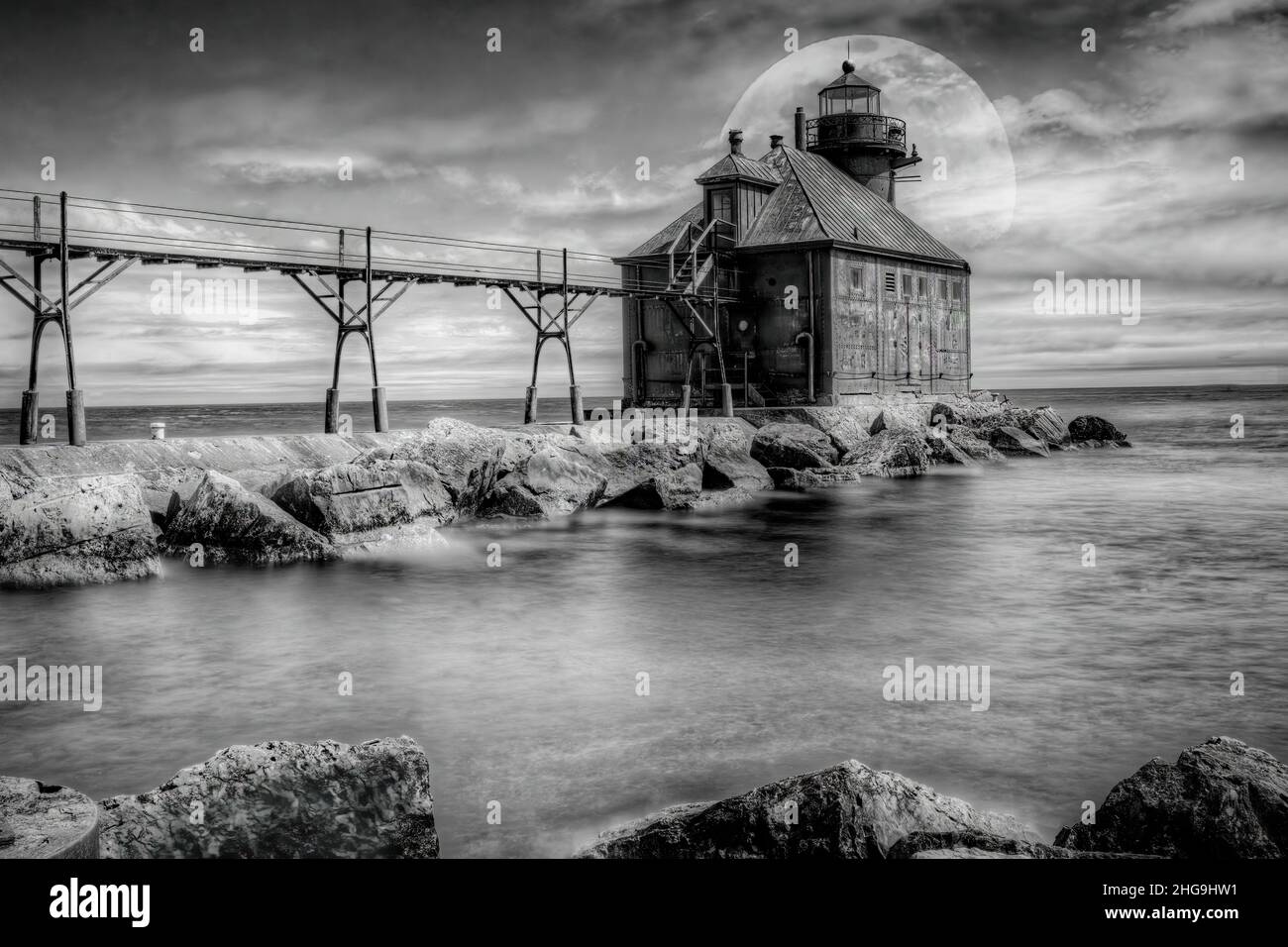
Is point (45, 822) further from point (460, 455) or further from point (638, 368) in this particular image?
point (638, 368)

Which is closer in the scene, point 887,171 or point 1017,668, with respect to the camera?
point 1017,668

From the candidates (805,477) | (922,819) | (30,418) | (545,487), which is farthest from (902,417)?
(922,819)

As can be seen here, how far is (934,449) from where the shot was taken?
29734 mm

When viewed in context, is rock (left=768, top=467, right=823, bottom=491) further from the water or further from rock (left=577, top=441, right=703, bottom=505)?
the water

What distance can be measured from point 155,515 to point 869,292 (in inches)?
923

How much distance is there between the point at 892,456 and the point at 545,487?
41.7 feet

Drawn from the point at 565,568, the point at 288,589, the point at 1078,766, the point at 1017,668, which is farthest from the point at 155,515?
the point at 1078,766

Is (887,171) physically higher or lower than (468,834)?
higher

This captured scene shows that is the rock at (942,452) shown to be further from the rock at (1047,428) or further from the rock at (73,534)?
the rock at (73,534)

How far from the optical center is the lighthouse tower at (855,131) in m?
36.8

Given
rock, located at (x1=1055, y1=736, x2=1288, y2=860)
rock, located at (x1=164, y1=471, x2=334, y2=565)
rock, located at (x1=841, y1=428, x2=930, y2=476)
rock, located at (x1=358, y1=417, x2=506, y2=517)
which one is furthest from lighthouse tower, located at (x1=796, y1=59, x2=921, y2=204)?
rock, located at (x1=1055, y1=736, x2=1288, y2=860)

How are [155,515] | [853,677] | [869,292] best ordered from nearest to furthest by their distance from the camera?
[853,677]
[155,515]
[869,292]

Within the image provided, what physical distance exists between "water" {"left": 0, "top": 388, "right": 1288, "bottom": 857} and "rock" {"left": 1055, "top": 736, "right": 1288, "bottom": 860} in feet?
3.44
